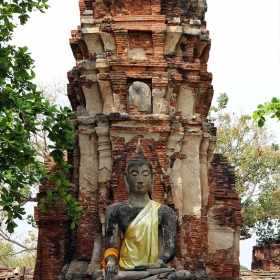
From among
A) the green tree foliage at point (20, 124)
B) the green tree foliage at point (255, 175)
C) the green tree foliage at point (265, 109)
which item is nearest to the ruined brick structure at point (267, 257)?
the green tree foliage at point (255, 175)

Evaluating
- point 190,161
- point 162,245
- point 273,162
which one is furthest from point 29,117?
point 273,162

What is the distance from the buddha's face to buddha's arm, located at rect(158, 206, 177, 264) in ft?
1.21

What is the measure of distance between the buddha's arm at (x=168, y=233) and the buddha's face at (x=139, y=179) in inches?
14.5

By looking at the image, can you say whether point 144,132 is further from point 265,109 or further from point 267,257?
point 267,257

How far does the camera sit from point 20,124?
9.79m

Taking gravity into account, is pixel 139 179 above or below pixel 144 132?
below

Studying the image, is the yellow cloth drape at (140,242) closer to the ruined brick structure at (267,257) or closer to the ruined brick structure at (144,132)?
the ruined brick structure at (144,132)

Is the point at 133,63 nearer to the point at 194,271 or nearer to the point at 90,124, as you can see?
the point at 90,124

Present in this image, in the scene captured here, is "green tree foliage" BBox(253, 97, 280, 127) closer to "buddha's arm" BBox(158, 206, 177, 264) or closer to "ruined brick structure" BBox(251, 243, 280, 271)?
"buddha's arm" BBox(158, 206, 177, 264)

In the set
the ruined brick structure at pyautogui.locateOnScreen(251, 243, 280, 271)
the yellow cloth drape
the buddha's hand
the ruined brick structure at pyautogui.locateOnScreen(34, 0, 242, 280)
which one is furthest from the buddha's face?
the ruined brick structure at pyautogui.locateOnScreen(251, 243, 280, 271)

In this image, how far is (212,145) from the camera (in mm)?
13336

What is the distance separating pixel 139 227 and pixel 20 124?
2.14 metres

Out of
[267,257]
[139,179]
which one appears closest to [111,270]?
[139,179]

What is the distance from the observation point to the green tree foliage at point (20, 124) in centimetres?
983
